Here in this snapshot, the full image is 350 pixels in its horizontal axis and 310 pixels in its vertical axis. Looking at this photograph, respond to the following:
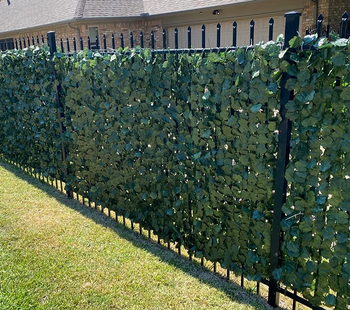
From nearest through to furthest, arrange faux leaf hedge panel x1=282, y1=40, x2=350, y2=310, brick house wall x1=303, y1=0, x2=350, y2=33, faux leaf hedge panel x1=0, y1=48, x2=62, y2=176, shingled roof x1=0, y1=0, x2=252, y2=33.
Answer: faux leaf hedge panel x1=282, y1=40, x2=350, y2=310, faux leaf hedge panel x1=0, y1=48, x2=62, y2=176, brick house wall x1=303, y1=0, x2=350, y2=33, shingled roof x1=0, y1=0, x2=252, y2=33

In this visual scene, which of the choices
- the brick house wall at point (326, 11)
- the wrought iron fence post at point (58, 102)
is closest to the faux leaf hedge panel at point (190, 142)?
the wrought iron fence post at point (58, 102)

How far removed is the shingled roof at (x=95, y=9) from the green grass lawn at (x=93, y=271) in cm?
1087

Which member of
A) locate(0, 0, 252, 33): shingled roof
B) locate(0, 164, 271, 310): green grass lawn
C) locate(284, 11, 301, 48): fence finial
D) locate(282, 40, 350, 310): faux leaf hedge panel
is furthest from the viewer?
locate(0, 0, 252, 33): shingled roof

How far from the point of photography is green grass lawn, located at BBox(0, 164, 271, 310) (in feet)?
10.6

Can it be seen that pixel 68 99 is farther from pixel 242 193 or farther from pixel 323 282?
pixel 323 282

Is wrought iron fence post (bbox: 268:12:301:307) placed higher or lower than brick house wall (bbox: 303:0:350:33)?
lower

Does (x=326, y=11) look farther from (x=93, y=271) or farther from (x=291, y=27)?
(x=93, y=271)

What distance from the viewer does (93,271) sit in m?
3.67

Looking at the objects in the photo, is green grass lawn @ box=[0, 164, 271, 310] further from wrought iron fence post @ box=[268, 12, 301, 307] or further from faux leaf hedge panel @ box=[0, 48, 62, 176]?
faux leaf hedge panel @ box=[0, 48, 62, 176]

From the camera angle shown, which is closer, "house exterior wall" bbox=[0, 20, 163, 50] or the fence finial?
the fence finial

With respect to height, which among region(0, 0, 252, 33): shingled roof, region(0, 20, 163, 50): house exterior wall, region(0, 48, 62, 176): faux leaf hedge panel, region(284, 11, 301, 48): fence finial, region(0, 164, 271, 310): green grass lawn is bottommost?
region(0, 164, 271, 310): green grass lawn

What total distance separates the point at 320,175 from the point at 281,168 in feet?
0.99

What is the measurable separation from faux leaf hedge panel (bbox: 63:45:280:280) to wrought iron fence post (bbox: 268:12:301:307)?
2.9 inches

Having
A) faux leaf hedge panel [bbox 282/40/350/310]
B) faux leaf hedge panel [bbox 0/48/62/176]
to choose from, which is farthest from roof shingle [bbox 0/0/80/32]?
faux leaf hedge panel [bbox 282/40/350/310]
